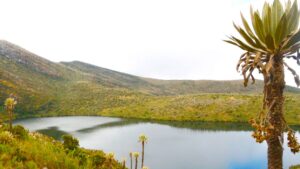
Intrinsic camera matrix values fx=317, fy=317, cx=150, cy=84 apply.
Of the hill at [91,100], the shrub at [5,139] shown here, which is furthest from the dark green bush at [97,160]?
the hill at [91,100]

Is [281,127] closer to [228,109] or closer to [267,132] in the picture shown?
[267,132]

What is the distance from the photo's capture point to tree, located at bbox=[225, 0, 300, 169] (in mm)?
7137

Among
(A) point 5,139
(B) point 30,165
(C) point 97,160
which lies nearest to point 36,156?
(B) point 30,165

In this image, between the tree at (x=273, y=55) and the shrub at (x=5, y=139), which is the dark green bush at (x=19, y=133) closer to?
the shrub at (x=5, y=139)

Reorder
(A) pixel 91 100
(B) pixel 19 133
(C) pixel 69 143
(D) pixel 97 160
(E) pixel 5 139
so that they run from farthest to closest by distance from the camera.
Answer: (A) pixel 91 100, (C) pixel 69 143, (B) pixel 19 133, (D) pixel 97 160, (E) pixel 5 139

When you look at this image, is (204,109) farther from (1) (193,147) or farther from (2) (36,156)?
(2) (36,156)


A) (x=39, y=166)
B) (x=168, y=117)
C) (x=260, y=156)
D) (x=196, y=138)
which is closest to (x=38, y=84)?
(x=168, y=117)

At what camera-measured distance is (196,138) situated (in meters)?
62.9

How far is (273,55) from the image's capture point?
7.38 meters

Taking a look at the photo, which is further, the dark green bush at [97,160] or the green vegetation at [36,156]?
the dark green bush at [97,160]

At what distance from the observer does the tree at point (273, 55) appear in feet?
23.4

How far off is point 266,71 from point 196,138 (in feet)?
189

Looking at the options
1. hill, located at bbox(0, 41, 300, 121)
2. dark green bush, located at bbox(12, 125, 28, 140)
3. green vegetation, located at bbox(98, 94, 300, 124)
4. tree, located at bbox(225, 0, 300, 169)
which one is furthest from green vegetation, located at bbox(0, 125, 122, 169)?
hill, located at bbox(0, 41, 300, 121)

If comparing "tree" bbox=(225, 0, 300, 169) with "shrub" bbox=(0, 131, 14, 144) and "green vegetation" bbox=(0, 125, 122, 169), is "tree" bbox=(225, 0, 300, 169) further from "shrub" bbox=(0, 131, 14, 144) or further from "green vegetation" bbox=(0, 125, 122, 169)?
"shrub" bbox=(0, 131, 14, 144)
